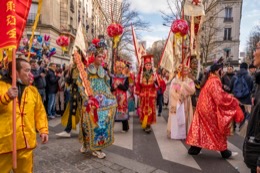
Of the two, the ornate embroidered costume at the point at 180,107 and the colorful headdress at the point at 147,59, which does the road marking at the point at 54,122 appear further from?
the ornate embroidered costume at the point at 180,107

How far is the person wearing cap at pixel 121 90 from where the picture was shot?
6266 mm

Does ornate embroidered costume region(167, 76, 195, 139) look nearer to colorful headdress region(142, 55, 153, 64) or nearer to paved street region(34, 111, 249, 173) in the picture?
paved street region(34, 111, 249, 173)

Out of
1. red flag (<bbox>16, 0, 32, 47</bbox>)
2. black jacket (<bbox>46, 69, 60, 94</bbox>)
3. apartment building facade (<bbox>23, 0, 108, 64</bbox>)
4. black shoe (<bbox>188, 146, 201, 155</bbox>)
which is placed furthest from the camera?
apartment building facade (<bbox>23, 0, 108, 64</bbox>)

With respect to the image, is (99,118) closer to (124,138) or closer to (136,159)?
(136,159)

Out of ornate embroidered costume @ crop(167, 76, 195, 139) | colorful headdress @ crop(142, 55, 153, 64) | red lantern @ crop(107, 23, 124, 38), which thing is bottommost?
ornate embroidered costume @ crop(167, 76, 195, 139)

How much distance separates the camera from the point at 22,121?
7.93ft

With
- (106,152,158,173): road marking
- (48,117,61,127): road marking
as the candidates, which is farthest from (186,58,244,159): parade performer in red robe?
(48,117,61,127): road marking

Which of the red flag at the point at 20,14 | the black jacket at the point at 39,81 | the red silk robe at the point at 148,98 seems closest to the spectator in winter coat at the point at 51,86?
the black jacket at the point at 39,81

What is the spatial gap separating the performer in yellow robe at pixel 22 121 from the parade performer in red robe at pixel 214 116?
293cm

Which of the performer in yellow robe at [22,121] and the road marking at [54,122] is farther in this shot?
the road marking at [54,122]

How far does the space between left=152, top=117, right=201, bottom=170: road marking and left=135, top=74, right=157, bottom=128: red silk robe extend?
18.5 inches

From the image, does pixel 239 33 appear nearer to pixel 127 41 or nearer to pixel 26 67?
pixel 127 41

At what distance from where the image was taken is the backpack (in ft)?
24.6

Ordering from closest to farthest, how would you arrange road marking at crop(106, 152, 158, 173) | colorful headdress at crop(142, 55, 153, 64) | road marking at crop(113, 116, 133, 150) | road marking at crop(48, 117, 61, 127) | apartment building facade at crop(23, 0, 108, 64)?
road marking at crop(106, 152, 158, 173), road marking at crop(113, 116, 133, 150), colorful headdress at crop(142, 55, 153, 64), road marking at crop(48, 117, 61, 127), apartment building facade at crop(23, 0, 108, 64)
